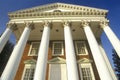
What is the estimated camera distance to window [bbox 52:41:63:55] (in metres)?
27.4

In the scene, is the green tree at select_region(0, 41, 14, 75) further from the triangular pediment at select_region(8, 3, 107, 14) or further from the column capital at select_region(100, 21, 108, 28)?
the column capital at select_region(100, 21, 108, 28)

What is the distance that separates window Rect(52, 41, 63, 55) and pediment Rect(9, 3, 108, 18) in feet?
18.8

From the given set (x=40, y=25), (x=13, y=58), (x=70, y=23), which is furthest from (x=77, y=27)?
(x=13, y=58)

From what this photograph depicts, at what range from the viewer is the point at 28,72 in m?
24.3

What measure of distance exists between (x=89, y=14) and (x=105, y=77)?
12398 millimetres

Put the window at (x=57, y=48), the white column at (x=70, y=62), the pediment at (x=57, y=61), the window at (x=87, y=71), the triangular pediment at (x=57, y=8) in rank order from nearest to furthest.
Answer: the white column at (x=70, y=62)
the window at (x=87, y=71)
the pediment at (x=57, y=61)
the triangular pediment at (x=57, y=8)
the window at (x=57, y=48)

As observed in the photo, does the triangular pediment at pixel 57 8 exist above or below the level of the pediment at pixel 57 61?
above

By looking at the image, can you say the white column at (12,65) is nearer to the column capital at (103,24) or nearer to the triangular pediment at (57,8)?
the triangular pediment at (57,8)

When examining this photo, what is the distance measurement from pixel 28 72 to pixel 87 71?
27.9 feet

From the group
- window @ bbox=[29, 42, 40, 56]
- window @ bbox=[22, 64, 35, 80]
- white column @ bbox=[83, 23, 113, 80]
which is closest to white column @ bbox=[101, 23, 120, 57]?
A: white column @ bbox=[83, 23, 113, 80]

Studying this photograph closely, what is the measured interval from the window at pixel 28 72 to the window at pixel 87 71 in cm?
708

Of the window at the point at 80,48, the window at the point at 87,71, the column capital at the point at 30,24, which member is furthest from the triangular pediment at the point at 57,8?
the window at the point at 87,71

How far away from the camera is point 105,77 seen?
1566 centimetres

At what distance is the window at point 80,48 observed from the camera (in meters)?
27.2
